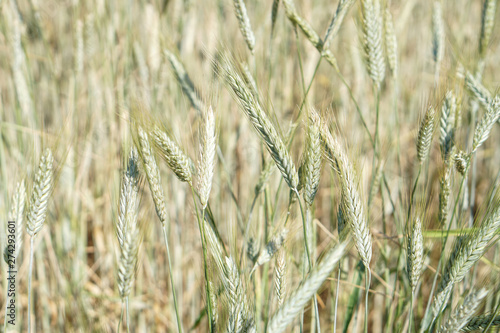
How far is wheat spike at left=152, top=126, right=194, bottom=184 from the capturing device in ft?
2.68

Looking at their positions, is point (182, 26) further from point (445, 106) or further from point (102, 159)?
point (445, 106)

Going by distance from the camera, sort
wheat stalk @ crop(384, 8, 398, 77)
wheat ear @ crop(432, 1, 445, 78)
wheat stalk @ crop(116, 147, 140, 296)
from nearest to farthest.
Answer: wheat stalk @ crop(116, 147, 140, 296)
wheat stalk @ crop(384, 8, 398, 77)
wheat ear @ crop(432, 1, 445, 78)

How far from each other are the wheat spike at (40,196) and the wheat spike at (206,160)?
0.39 metres

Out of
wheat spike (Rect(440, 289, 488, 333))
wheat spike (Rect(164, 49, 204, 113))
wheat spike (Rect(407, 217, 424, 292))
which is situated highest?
wheat spike (Rect(164, 49, 204, 113))

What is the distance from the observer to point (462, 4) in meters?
2.43

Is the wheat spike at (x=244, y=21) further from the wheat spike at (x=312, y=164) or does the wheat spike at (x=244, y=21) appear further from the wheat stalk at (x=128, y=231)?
the wheat stalk at (x=128, y=231)

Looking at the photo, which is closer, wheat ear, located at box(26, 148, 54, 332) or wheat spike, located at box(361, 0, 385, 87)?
wheat ear, located at box(26, 148, 54, 332)

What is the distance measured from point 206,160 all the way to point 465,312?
2.29ft

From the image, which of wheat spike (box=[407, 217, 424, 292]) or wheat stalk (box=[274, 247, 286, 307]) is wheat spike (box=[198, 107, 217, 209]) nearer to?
wheat stalk (box=[274, 247, 286, 307])

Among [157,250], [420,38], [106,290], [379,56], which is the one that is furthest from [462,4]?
[106,290]

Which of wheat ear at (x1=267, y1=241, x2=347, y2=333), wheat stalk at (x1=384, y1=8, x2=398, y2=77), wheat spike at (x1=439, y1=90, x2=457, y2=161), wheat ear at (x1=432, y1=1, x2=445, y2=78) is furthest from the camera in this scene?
wheat ear at (x1=432, y1=1, x2=445, y2=78)

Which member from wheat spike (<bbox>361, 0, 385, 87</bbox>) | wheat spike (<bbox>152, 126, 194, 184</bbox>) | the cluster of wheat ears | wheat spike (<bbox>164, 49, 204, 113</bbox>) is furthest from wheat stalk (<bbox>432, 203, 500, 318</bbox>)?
wheat spike (<bbox>164, 49, 204, 113</bbox>)

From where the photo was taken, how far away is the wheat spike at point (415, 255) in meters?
0.84

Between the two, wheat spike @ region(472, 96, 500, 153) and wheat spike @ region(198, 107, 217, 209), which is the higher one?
wheat spike @ region(472, 96, 500, 153)
